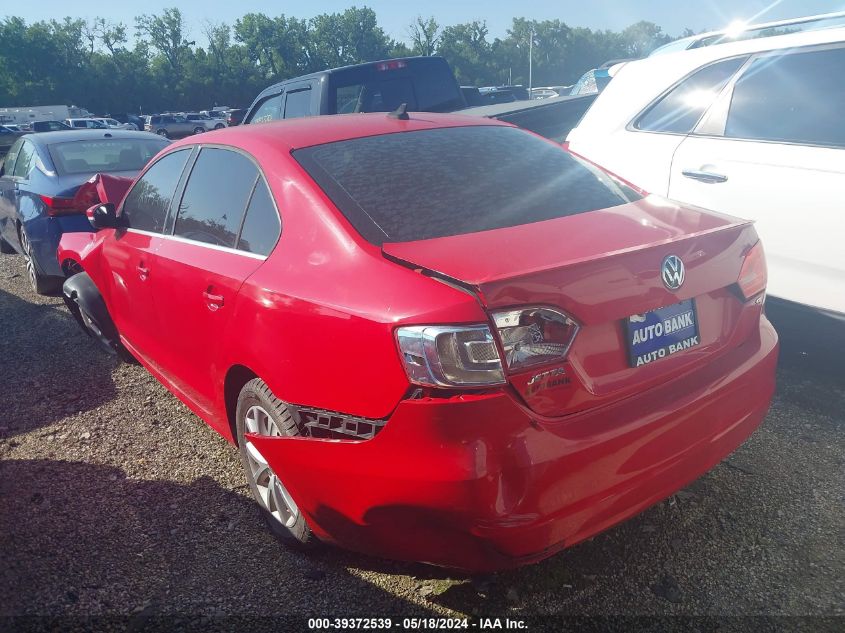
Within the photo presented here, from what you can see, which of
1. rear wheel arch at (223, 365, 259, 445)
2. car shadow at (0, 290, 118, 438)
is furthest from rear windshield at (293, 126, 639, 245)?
car shadow at (0, 290, 118, 438)

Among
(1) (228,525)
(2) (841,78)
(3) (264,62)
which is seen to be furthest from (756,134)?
(3) (264,62)

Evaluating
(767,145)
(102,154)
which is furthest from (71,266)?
(767,145)

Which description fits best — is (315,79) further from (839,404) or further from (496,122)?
(839,404)

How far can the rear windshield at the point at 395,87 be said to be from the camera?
7.17 m

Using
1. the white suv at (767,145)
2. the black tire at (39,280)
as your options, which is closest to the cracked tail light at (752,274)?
the white suv at (767,145)

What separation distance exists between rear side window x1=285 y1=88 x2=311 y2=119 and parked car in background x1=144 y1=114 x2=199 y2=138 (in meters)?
40.7

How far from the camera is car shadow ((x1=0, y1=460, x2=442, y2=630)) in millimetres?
2391

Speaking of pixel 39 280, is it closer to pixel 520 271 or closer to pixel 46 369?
pixel 46 369

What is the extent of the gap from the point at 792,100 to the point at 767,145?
0.32 m

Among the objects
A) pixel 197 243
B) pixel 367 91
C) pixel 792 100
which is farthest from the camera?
pixel 367 91

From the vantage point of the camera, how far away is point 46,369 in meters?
4.83

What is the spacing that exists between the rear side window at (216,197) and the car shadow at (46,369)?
1720 mm

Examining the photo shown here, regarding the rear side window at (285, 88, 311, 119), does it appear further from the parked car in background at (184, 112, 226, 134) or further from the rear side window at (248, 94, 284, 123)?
the parked car in background at (184, 112, 226, 134)

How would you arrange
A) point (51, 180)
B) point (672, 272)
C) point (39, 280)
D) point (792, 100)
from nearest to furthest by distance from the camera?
point (672, 272)
point (792, 100)
point (51, 180)
point (39, 280)
